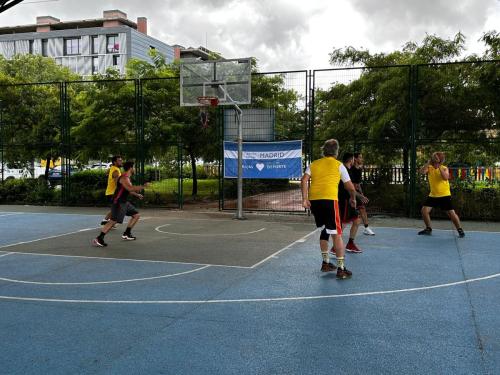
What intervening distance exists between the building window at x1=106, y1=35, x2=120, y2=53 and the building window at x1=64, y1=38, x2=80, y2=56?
5.63 metres

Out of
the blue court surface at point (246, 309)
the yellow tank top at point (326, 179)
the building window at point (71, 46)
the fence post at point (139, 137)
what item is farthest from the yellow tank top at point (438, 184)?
the building window at point (71, 46)

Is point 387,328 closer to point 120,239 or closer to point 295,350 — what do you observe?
point 295,350

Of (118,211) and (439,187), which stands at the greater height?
(439,187)

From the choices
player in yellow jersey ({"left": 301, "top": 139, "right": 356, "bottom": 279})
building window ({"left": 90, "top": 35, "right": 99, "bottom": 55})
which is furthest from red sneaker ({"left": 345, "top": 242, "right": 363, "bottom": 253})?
building window ({"left": 90, "top": 35, "right": 99, "bottom": 55})

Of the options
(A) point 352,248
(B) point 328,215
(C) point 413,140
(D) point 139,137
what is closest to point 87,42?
(D) point 139,137

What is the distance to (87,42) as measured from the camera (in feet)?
256

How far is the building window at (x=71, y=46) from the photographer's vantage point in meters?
78.9

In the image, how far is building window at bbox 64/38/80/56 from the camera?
78.9 metres

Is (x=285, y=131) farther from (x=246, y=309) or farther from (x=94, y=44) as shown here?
(x=94, y=44)

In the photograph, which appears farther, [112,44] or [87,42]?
[87,42]

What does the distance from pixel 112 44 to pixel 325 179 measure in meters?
75.6

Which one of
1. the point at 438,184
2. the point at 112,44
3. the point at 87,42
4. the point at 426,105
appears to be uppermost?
the point at 87,42

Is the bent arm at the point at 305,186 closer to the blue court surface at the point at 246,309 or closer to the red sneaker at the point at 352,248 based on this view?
the blue court surface at the point at 246,309

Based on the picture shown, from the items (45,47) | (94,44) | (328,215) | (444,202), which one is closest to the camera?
(328,215)
